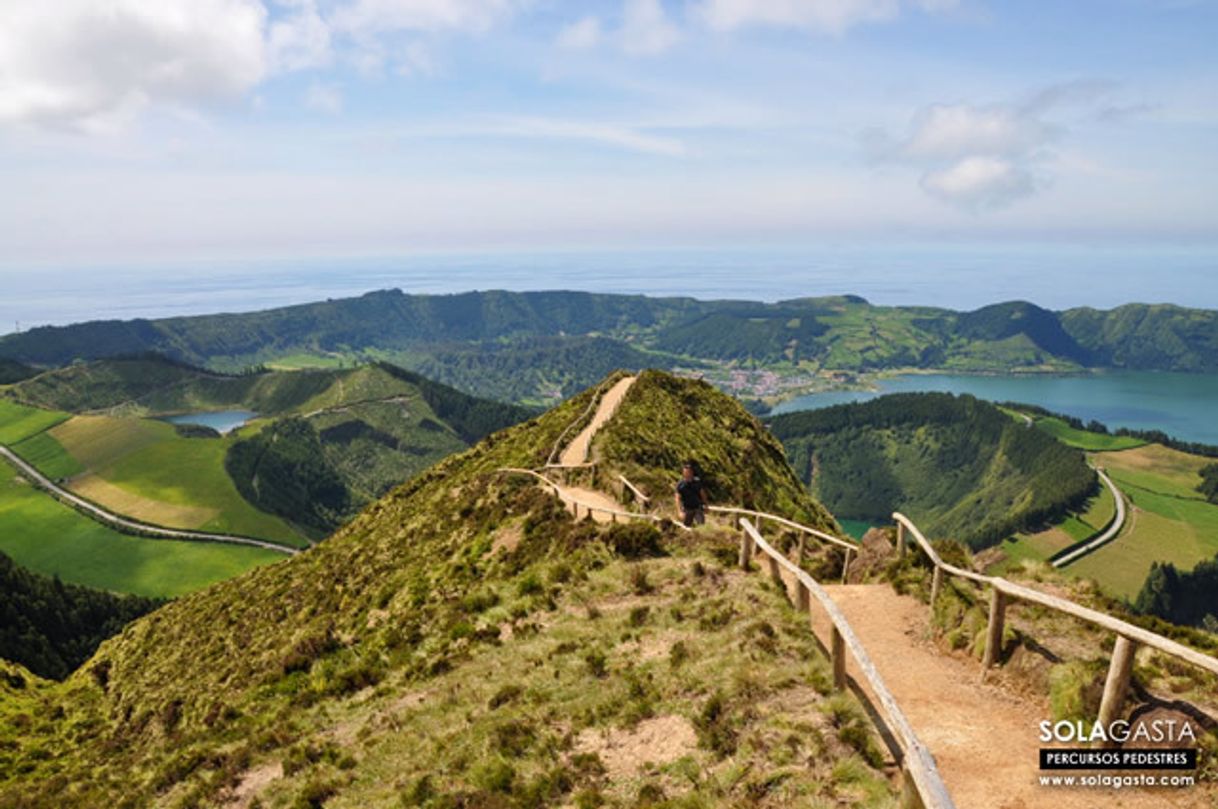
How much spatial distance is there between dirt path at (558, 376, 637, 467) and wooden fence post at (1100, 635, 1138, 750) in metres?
41.2

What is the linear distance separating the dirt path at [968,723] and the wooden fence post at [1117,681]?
1244 millimetres

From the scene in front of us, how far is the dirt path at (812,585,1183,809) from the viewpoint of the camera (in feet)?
34.3

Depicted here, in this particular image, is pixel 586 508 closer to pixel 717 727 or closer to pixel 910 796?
pixel 717 727

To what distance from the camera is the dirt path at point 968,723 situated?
34.3 feet

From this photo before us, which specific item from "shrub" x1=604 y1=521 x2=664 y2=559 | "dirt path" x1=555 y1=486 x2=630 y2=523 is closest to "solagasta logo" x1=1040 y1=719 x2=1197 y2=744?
"shrub" x1=604 y1=521 x2=664 y2=559

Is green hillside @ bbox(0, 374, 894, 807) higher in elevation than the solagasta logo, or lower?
lower

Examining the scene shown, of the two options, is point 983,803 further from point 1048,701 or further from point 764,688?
point 764,688

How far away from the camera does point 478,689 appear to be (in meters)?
19.7

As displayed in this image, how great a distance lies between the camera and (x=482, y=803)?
13.7m

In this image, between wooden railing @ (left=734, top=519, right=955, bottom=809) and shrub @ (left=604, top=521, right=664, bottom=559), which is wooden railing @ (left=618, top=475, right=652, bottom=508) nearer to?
shrub @ (left=604, top=521, right=664, bottom=559)

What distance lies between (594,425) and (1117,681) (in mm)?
55583

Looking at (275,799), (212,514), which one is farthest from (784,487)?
(212,514)

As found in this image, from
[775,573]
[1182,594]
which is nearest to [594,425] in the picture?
[775,573]

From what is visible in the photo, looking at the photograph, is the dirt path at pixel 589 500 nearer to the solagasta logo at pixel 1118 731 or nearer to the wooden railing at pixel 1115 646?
the wooden railing at pixel 1115 646
